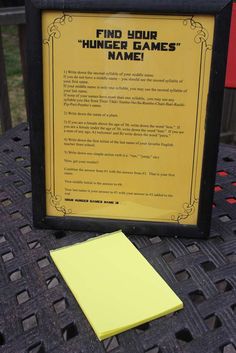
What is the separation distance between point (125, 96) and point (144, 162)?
0.39ft

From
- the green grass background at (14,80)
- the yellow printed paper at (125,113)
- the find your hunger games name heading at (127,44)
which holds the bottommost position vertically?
the green grass background at (14,80)

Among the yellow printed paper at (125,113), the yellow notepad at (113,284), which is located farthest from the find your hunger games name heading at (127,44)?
the yellow notepad at (113,284)

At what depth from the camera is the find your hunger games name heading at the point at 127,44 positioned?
0.73 m

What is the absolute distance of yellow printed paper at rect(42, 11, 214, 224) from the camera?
727 millimetres

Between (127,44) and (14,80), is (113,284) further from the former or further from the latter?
(14,80)

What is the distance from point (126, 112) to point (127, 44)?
0.36 ft

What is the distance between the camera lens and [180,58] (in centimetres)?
73

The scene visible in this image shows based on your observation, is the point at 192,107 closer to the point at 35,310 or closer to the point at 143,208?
the point at 143,208

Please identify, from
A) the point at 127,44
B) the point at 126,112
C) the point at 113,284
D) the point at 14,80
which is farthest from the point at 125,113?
the point at 14,80

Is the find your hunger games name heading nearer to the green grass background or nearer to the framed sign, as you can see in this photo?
the framed sign

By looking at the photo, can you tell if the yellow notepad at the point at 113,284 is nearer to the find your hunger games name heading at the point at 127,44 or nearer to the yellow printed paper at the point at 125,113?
the yellow printed paper at the point at 125,113

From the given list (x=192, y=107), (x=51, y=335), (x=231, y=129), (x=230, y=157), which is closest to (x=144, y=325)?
(x=51, y=335)

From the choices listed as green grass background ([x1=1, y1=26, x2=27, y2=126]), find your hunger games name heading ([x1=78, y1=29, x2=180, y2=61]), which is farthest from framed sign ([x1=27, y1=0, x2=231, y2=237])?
green grass background ([x1=1, y1=26, x2=27, y2=126])

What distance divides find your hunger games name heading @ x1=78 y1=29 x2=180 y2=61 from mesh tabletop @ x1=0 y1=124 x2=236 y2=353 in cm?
32
